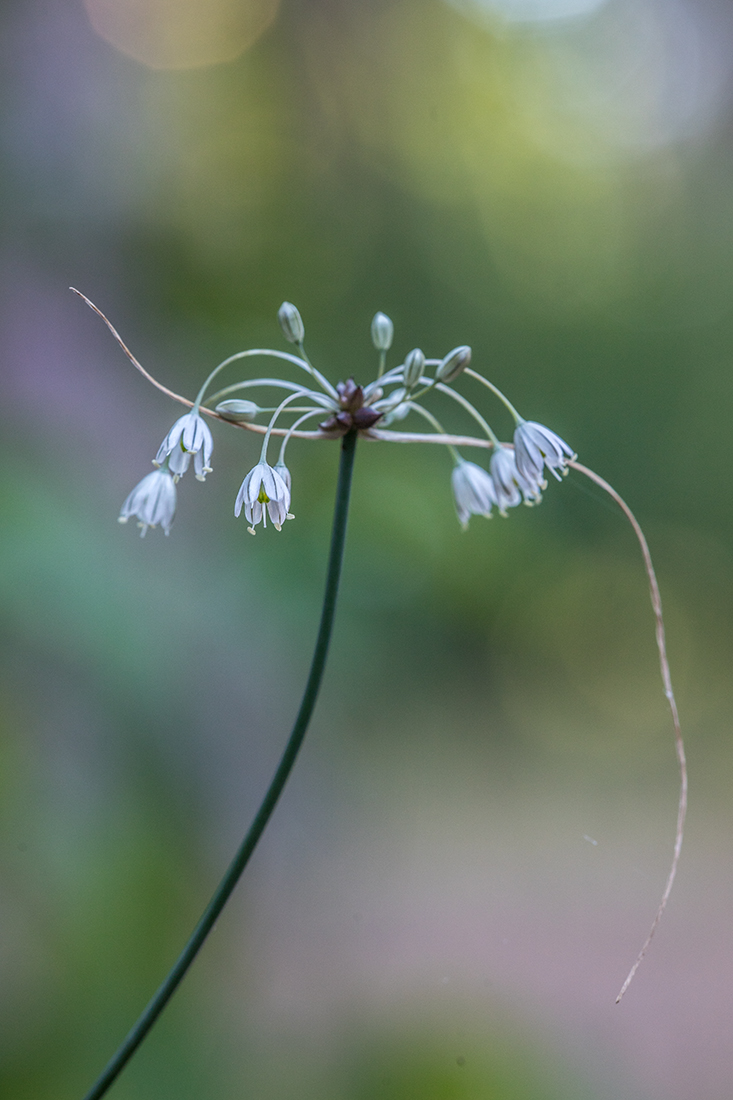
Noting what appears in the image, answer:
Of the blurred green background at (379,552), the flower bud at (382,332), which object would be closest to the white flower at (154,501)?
the flower bud at (382,332)

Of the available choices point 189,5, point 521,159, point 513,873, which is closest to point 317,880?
point 513,873

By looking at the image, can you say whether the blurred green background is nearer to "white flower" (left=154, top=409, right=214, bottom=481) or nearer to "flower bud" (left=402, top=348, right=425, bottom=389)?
"white flower" (left=154, top=409, right=214, bottom=481)

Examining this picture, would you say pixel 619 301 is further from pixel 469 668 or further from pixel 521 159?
pixel 469 668

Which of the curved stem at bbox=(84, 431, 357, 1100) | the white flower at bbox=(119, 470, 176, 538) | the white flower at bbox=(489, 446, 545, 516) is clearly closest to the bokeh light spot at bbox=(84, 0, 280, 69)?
the white flower at bbox=(119, 470, 176, 538)

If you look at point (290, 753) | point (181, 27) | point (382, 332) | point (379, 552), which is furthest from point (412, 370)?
point (181, 27)

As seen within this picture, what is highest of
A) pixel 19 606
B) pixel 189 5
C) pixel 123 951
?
pixel 189 5

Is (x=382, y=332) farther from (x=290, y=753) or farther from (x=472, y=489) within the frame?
(x=290, y=753)

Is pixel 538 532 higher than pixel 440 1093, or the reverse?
pixel 538 532
